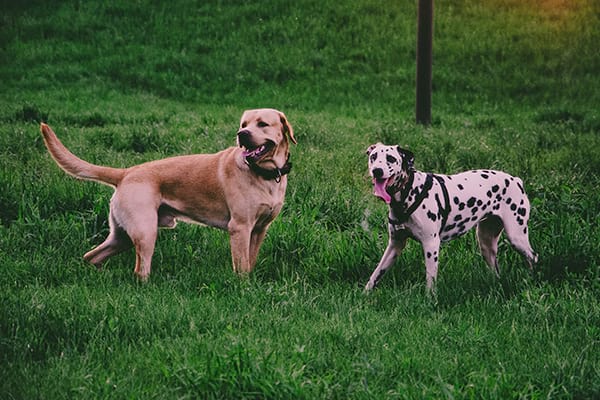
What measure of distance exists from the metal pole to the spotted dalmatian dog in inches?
299

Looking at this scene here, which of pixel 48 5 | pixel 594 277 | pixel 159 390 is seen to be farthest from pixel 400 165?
pixel 48 5

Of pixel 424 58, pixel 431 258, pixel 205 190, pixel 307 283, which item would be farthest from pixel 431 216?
pixel 424 58

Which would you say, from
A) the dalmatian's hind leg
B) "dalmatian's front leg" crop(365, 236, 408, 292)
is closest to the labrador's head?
"dalmatian's front leg" crop(365, 236, 408, 292)

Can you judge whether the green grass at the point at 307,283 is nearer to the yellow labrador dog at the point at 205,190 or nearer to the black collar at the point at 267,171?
the yellow labrador dog at the point at 205,190

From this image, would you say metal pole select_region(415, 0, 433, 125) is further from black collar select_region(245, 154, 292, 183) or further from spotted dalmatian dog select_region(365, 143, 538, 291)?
black collar select_region(245, 154, 292, 183)

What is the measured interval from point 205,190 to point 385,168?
159 centimetres

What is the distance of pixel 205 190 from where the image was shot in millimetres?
5395

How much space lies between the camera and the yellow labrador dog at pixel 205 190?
Answer: 5133 mm

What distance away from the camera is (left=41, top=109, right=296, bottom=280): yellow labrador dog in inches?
202

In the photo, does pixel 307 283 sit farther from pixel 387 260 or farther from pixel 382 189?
pixel 382 189

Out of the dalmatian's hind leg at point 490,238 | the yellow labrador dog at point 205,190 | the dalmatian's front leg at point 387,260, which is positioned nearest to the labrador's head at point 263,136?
the yellow labrador dog at point 205,190

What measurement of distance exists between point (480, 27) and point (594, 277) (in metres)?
15.8

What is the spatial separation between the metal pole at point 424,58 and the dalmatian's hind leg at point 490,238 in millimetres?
7506

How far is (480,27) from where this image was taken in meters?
19.5
